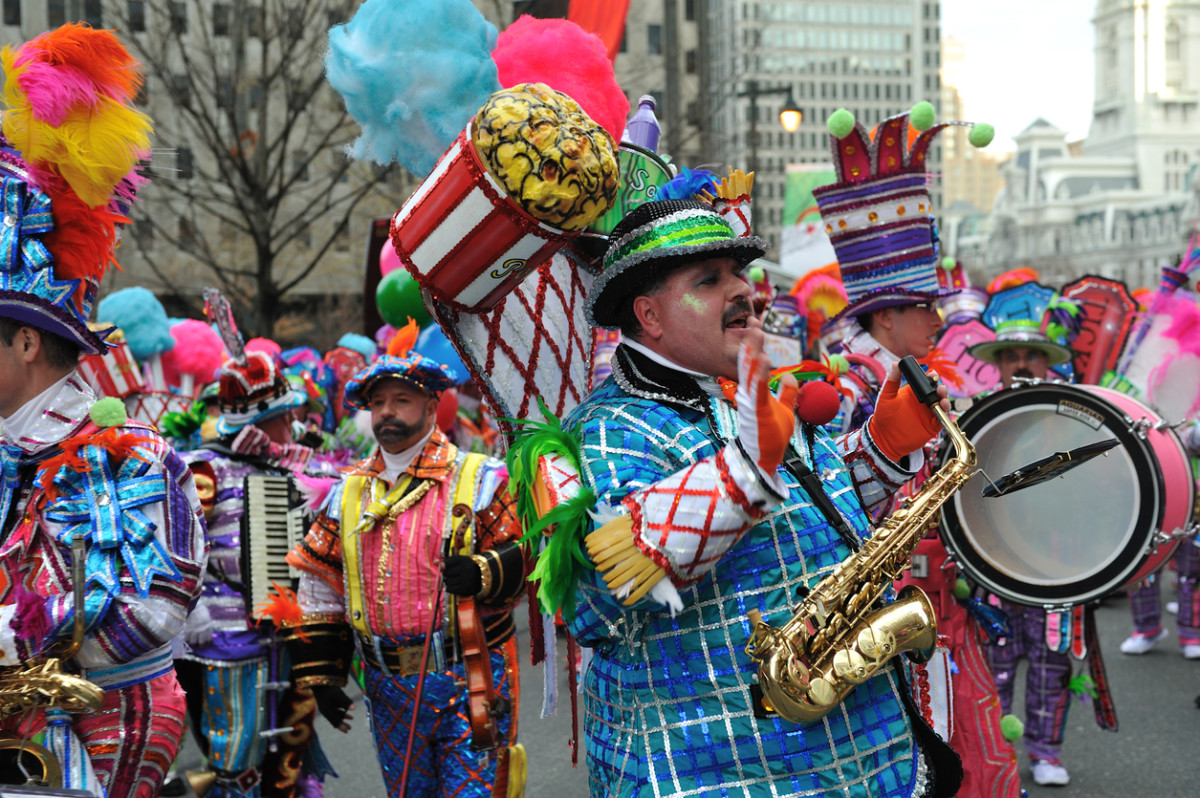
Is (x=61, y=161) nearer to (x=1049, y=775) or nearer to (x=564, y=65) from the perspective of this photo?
(x=564, y=65)

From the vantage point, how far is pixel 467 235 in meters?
2.62

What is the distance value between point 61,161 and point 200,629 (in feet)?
9.66

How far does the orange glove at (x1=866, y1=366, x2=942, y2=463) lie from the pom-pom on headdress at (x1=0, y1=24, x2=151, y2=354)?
78.0 inches

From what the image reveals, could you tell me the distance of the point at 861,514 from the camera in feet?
8.99

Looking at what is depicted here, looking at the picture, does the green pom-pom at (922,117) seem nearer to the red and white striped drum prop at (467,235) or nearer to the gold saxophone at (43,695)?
the red and white striped drum prop at (467,235)

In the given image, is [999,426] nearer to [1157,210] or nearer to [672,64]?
[672,64]

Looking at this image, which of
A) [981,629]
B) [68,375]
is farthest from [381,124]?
[981,629]

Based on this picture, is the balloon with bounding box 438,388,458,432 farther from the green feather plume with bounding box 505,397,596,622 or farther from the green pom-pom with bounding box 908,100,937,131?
the green feather plume with bounding box 505,397,596,622

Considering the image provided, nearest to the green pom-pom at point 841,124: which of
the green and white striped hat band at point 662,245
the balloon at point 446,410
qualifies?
the green and white striped hat band at point 662,245

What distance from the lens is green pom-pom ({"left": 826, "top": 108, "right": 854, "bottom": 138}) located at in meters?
4.42

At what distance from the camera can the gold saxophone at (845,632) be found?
2.33 metres

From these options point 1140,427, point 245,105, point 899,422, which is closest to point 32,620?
point 899,422

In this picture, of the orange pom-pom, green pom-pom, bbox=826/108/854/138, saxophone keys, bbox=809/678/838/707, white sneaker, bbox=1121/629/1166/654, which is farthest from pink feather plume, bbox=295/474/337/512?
white sneaker, bbox=1121/629/1166/654

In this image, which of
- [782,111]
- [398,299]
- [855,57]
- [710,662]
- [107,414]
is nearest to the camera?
[710,662]
